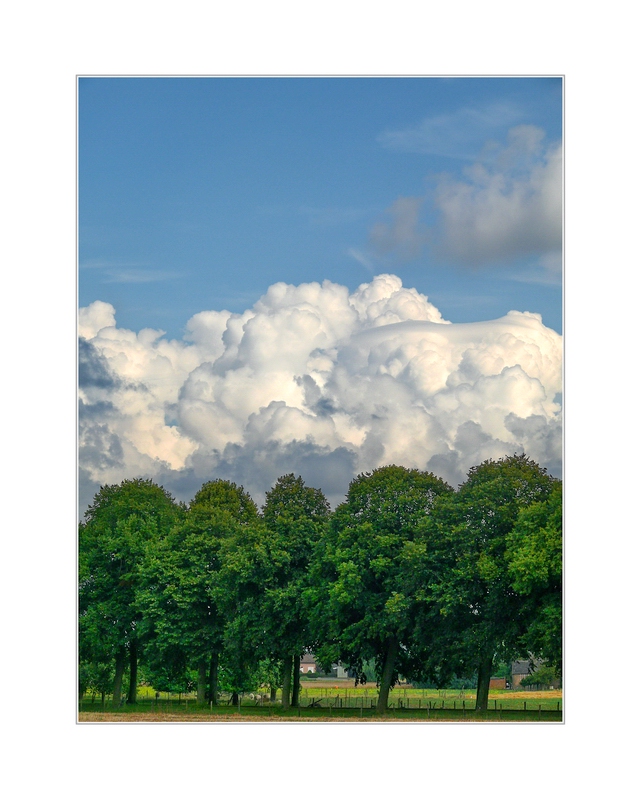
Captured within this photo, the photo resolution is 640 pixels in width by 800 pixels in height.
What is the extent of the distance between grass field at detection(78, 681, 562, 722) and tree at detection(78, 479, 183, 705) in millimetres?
2749

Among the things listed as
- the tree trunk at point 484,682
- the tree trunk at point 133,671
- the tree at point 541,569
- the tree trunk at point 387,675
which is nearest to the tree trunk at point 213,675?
the tree trunk at point 133,671

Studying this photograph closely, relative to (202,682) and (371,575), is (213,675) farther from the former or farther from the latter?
(371,575)

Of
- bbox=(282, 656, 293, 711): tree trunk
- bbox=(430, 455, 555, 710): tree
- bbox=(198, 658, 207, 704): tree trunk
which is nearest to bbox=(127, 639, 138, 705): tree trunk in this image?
bbox=(198, 658, 207, 704): tree trunk

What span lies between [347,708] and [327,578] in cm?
511

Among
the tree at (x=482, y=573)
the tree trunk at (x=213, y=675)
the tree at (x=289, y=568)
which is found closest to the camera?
the tree at (x=482, y=573)

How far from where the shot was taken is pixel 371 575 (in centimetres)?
4272

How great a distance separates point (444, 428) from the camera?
3731 centimetres

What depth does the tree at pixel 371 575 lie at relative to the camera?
41.4m

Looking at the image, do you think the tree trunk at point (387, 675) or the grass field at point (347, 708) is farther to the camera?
the tree trunk at point (387, 675)

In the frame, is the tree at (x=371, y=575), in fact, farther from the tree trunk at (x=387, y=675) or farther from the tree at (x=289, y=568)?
the tree at (x=289, y=568)

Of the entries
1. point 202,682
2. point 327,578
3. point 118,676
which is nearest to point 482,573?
point 327,578

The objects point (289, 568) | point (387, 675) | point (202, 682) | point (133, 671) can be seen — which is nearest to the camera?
point (387, 675)

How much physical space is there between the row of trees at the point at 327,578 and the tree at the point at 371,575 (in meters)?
0.08

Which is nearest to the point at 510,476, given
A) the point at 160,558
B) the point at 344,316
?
the point at 344,316
